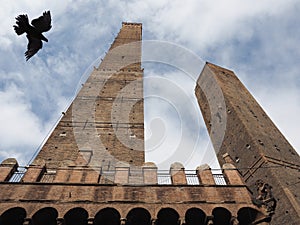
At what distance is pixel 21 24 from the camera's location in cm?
602

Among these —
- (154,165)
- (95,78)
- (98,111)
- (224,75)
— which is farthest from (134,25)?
(154,165)

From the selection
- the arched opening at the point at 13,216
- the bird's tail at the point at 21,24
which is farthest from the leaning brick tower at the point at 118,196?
the bird's tail at the point at 21,24

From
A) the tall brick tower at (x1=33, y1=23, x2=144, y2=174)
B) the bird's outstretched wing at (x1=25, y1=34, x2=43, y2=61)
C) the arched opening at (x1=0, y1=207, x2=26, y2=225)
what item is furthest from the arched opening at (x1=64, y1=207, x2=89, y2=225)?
the bird's outstretched wing at (x1=25, y1=34, x2=43, y2=61)

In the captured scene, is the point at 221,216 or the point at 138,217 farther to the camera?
the point at 221,216

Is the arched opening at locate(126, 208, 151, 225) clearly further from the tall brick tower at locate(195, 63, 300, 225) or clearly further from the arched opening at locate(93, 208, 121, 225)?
the tall brick tower at locate(195, 63, 300, 225)

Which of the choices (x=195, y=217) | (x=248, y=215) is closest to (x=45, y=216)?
(x=195, y=217)

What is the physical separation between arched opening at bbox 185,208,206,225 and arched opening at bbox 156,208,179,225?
0.32 metres

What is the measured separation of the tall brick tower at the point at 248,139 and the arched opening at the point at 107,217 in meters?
4.61

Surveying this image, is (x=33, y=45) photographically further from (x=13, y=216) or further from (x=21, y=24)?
(x=13, y=216)

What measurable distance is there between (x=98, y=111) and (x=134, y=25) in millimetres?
22560

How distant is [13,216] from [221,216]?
564 cm

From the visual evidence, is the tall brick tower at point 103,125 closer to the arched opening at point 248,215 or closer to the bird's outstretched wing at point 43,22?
the bird's outstretched wing at point 43,22

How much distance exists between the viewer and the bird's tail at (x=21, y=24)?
5.93 meters

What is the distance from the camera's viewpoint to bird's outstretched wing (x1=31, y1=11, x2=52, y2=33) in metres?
6.44
